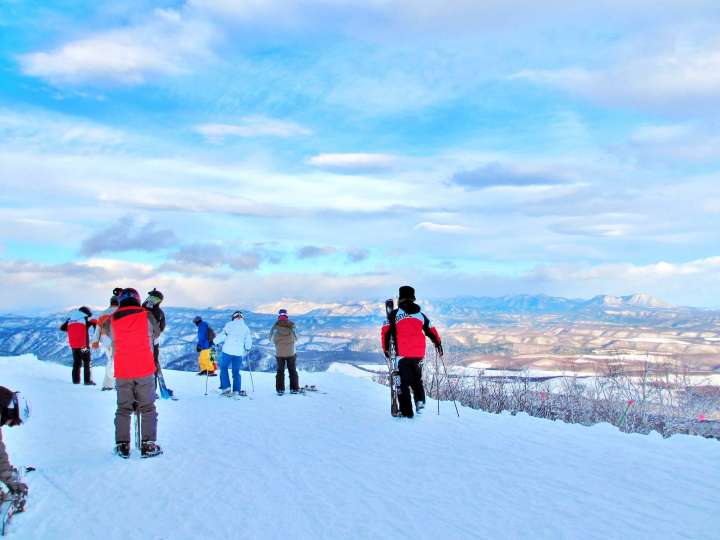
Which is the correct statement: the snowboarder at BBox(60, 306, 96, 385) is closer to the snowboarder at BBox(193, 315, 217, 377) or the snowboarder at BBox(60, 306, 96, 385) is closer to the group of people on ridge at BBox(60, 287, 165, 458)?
the snowboarder at BBox(193, 315, 217, 377)

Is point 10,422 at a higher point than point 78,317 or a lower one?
lower

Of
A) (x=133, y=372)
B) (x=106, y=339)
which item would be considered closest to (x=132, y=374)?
(x=133, y=372)

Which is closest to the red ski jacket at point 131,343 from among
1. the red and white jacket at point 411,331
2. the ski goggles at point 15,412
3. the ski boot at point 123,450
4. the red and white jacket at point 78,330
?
the ski boot at point 123,450

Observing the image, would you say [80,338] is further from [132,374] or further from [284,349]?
[132,374]

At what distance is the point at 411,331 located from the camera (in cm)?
1108

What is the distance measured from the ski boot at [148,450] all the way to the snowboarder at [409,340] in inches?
182

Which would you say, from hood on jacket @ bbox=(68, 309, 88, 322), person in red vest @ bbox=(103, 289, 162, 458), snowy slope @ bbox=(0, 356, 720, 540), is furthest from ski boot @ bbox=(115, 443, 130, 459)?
hood on jacket @ bbox=(68, 309, 88, 322)

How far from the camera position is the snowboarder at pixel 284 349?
49.9 ft

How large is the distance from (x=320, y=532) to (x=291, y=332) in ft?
34.0

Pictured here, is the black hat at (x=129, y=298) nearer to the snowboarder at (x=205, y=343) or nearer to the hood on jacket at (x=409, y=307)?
the hood on jacket at (x=409, y=307)

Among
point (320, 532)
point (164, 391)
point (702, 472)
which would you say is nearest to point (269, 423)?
point (164, 391)

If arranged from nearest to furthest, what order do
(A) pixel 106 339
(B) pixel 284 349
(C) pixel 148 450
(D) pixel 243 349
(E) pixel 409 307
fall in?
(C) pixel 148 450, (E) pixel 409 307, (A) pixel 106 339, (D) pixel 243 349, (B) pixel 284 349

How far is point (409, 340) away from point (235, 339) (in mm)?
5460

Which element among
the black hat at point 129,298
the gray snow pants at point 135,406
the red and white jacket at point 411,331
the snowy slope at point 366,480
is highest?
the black hat at point 129,298
